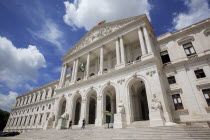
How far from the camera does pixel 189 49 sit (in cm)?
1798

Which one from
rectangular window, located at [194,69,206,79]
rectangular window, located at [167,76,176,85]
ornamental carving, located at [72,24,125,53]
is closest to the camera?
rectangular window, located at [194,69,206,79]

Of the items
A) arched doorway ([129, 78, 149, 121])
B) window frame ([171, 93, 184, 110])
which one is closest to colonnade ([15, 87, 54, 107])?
arched doorway ([129, 78, 149, 121])

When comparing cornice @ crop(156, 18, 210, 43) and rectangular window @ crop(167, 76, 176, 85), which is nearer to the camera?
rectangular window @ crop(167, 76, 176, 85)

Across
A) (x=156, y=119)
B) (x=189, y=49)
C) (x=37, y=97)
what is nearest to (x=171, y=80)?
(x=189, y=49)

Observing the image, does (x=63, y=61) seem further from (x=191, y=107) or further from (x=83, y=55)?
(x=191, y=107)

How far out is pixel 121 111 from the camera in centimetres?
1380

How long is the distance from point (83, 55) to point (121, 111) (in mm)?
15801

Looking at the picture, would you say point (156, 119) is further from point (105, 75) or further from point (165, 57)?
point (165, 57)

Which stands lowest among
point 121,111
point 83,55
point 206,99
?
point 121,111

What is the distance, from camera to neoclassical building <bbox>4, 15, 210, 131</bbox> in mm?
14219

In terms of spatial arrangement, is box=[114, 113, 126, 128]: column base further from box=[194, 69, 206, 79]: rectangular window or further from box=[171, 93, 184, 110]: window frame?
box=[194, 69, 206, 79]: rectangular window

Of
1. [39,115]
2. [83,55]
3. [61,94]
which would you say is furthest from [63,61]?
[39,115]

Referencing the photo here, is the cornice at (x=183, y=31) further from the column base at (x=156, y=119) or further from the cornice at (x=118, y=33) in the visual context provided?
the column base at (x=156, y=119)

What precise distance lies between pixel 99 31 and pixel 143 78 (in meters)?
14.5
